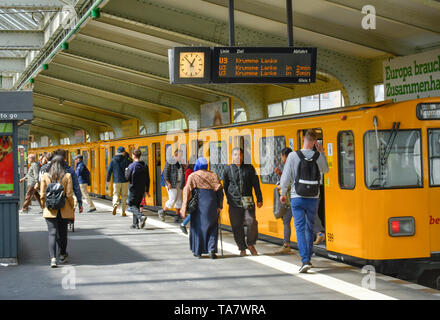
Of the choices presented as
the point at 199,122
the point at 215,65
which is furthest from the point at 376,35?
the point at 199,122

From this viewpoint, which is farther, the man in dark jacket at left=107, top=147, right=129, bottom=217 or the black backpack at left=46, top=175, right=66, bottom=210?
the man in dark jacket at left=107, top=147, right=129, bottom=217

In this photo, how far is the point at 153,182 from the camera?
758 inches

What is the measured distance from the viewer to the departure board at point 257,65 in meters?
11.3

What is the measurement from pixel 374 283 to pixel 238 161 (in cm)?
318

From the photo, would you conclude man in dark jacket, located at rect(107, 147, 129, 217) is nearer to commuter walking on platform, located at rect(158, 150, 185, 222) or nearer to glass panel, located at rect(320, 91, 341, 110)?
commuter walking on platform, located at rect(158, 150, 185, 222)

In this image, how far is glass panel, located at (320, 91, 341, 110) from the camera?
61.0 ft

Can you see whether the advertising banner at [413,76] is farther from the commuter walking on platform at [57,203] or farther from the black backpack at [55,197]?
the black backpack at [55,197]

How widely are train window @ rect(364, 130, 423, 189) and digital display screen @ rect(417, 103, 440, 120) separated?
0.69 ft

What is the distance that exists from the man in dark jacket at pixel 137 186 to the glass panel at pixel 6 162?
440 centimetres

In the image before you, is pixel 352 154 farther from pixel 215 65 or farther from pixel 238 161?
pixel 215 65

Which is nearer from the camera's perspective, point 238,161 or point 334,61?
point 238,161

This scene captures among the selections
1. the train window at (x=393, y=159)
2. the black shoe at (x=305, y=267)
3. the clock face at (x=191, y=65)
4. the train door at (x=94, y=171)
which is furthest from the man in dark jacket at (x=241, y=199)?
the train door at (x=94, y=171)

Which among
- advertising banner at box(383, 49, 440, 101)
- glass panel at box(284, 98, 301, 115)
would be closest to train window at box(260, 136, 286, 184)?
advertising banner at box(383, 49, 440, 101)

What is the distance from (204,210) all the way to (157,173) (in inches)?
374
